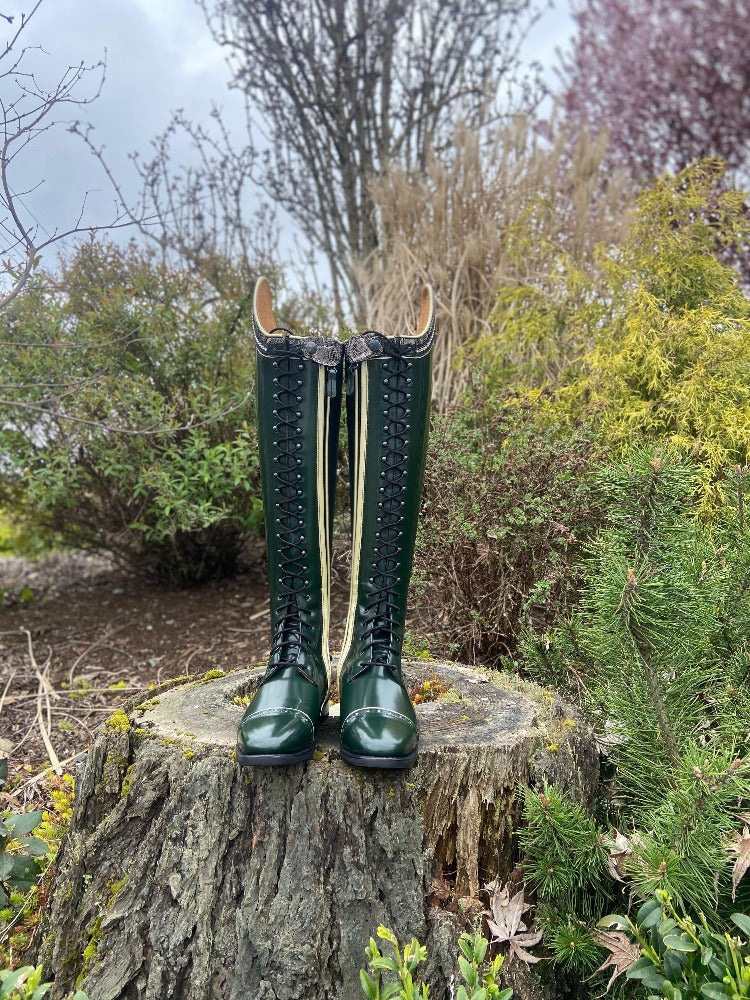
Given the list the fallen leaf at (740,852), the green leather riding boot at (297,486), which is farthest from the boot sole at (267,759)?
the fallen leaf at (740,852)

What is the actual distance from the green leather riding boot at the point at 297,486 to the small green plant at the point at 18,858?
54 cm

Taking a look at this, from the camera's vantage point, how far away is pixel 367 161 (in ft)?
16.5

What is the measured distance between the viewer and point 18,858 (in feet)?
4.85

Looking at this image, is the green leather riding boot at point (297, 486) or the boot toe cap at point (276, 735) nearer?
the boot toe cap at point (276, 735)

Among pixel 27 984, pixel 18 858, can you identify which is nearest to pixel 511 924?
pixel 27 984

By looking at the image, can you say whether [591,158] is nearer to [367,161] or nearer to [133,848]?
[367,161]

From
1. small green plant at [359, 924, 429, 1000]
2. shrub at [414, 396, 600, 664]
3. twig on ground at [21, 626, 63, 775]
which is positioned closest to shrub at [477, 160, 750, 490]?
shrub at [414, 396, 600, 664]

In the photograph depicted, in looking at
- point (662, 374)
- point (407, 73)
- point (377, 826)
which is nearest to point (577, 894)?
point (377, 826)

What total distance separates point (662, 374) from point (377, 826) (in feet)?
5.65

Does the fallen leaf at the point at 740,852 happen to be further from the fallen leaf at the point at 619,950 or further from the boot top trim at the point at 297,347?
the boot top trim at the point at 297,347

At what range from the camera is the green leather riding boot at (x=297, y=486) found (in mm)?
1418

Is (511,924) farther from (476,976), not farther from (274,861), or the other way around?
(274,861)

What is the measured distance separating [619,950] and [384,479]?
2.69ft

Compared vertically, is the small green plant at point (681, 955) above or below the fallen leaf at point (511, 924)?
above
